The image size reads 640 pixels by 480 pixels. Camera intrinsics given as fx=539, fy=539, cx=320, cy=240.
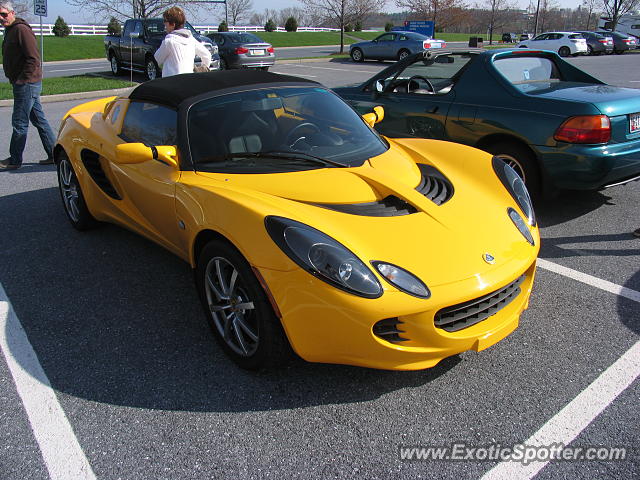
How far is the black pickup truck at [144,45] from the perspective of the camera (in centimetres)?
1492

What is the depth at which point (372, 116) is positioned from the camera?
13.6ft

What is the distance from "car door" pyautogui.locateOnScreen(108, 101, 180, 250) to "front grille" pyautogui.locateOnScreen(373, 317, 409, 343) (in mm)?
1426

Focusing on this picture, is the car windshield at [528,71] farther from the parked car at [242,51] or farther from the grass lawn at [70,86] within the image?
the parked car at [242,51]

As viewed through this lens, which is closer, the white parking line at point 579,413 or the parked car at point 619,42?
the white parking line at point 579,413

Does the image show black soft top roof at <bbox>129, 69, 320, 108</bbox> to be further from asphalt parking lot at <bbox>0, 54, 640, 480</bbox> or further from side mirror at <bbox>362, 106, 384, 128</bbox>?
asphalt parking lot at <bbox>0, 54, 640, 480</bbox>

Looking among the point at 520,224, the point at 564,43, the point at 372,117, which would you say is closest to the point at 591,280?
the point at 520,224

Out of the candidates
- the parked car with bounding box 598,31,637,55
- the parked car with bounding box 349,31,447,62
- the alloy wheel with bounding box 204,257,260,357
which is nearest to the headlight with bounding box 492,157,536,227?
the alloy wheel with bounding box 204,257,260,357

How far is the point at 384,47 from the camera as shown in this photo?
23.8 metres


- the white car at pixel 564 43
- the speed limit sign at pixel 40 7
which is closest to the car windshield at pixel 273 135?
the speed limit sign at pixel 40 7

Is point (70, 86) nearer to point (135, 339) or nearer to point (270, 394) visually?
point (135, 339)

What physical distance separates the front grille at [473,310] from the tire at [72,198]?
3.18 meters

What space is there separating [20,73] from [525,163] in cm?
559

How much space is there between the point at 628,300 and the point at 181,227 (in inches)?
109

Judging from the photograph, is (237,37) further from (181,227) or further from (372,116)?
(181,227)
